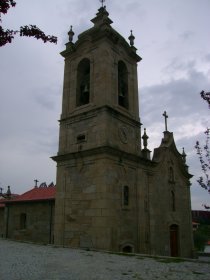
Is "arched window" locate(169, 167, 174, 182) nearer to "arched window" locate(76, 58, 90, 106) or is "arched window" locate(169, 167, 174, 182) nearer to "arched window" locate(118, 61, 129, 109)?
"arched window" locate(118, 61, 129, 109)

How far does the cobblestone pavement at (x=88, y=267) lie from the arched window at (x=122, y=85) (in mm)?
10502

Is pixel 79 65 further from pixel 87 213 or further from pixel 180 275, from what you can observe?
pixel 180 275

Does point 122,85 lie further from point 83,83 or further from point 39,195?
point 39,195

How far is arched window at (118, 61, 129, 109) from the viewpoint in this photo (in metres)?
21.6

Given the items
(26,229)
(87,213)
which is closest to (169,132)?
(87,213)

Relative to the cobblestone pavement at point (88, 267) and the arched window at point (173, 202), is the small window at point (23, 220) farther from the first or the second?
the arched window at point (173, 202)

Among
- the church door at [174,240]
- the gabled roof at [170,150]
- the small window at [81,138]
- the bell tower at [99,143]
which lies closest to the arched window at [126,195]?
the bell tower at [99,143]

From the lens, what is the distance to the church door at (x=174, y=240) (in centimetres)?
2264

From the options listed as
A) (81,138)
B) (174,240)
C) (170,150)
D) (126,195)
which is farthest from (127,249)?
(170,150)

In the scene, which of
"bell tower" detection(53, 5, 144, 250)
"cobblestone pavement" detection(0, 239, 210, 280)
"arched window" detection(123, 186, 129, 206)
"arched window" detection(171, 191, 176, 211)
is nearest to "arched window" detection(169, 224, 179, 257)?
"arched window" detection(171, 191, 176, 211)

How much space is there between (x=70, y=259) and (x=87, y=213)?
5005mm

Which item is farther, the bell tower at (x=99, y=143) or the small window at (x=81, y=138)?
the small window at (x=81, y=138)

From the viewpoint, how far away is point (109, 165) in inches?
707

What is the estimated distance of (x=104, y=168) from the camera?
17.7 metres
